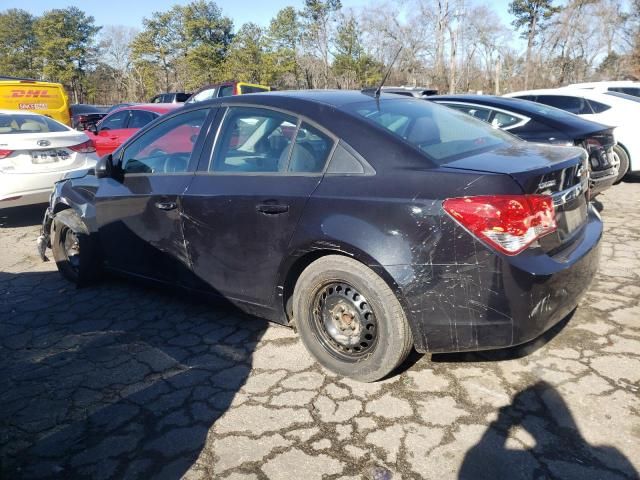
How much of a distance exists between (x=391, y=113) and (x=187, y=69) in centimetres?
4120

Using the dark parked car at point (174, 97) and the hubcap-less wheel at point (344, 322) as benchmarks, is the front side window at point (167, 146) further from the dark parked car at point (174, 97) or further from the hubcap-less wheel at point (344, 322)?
the dark parked car at point (174, 97)

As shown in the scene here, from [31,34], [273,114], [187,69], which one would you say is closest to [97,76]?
[31,34]

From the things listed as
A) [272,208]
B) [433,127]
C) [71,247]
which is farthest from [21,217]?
[433,127]

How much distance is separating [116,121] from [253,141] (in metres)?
7.59

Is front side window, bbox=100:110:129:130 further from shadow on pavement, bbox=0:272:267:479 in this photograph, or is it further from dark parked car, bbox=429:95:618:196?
dark parked car, bbox=429:95:618:196

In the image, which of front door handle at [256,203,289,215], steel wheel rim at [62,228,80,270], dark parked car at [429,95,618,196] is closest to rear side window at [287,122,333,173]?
front door handle at [256,203,289,215]

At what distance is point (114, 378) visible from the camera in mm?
3010

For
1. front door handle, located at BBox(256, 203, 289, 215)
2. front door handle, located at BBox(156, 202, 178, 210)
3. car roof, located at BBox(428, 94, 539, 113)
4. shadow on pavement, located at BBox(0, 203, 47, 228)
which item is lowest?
shadow on pavement, located at BBox(0, 203, 47, 228)

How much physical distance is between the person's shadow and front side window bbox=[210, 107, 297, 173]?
182cm

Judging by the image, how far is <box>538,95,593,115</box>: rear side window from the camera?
834 centimetres

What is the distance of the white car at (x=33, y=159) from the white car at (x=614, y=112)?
765 cm

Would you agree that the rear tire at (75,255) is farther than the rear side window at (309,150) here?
Yes

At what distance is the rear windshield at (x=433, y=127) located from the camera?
276cm

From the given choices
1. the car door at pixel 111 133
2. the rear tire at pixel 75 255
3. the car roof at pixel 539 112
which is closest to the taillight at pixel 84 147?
the car door at pixel 111 133
